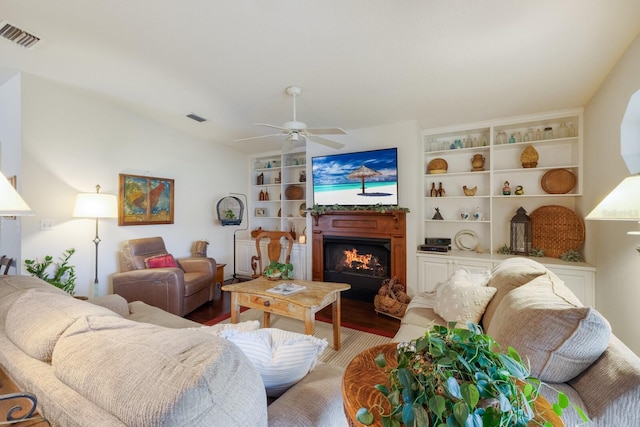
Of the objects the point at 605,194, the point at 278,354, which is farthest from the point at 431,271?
the point at 278,354

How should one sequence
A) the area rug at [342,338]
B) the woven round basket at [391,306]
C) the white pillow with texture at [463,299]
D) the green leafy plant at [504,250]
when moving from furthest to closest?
1. the green leafy plant at [504,250]
2. the woven round basket at [391,306]
3. the area rug at [342,338]
4. the white pillow with texture at [463,299]

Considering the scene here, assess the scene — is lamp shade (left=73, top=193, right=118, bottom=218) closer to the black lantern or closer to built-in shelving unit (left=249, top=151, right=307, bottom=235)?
built-in shelving unit (left=249, top=151, right=307, bottom=235)

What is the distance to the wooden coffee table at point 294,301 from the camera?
2232 millimetres

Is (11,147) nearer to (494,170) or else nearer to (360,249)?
(360,249)

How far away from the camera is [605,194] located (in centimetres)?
239

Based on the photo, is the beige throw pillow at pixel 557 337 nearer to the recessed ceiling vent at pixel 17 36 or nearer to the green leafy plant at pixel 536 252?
the green leafy plant at pixel 536 252

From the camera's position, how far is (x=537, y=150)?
3.46 metres

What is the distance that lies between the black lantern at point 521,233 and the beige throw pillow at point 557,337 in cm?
276

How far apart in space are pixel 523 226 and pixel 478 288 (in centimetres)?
219

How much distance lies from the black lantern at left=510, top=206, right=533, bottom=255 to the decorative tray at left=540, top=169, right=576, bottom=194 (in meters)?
0.38

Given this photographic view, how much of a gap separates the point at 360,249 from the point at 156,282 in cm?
270

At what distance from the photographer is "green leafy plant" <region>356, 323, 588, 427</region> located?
55cm

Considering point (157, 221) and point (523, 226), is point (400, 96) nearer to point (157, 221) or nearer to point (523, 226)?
point (523, 226)

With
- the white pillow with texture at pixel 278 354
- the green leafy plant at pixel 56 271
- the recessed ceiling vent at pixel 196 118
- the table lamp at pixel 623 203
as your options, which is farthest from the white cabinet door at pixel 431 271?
the green leafy plant at pixel 56 271
